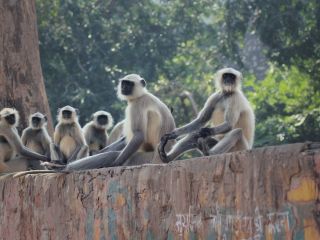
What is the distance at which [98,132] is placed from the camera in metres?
10.4

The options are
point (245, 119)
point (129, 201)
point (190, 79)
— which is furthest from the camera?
point (190, 79)

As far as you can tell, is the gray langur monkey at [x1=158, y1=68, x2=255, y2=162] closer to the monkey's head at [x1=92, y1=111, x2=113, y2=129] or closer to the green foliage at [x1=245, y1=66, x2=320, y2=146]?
the monkey's head at [x1=92, y1=111, x2=113, y2=129]

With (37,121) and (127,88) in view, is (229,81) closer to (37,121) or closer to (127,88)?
(127,88)

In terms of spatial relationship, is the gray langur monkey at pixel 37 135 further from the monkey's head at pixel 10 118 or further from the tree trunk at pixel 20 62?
the monkey's head at pixel 10 118

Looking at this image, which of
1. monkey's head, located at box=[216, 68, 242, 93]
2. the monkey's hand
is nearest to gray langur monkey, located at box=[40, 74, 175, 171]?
monkey's head, located at box=[216, 68, 242, 93]

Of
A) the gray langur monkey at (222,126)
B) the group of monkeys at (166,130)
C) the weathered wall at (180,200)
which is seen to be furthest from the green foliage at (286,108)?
the weathered wall at (180,200)

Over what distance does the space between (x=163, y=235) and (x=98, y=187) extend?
80 cm

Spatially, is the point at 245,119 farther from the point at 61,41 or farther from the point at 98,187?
the point at 61,41

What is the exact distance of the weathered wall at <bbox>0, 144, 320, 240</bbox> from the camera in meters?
4.08

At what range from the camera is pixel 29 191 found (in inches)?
258

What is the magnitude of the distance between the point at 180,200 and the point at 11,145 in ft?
16.2

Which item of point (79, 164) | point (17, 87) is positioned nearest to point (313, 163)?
point (79, 164)

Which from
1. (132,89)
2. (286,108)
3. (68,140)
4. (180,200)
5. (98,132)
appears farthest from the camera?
(286,108)

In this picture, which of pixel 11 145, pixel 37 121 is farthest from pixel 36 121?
pixel 11 145
